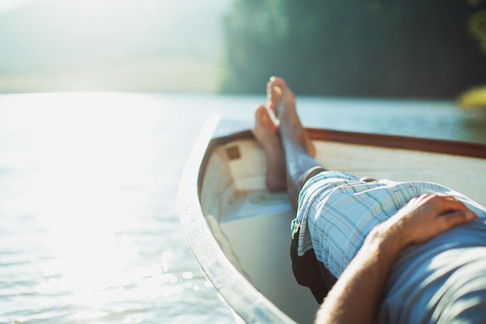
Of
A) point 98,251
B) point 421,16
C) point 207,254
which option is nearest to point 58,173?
point 98,251

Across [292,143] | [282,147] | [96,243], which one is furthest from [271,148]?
[96,243]

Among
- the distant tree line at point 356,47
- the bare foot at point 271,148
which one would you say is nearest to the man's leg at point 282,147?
the bare foot at point 271,148

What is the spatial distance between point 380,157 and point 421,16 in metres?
18.3

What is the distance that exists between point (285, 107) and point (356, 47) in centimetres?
1899

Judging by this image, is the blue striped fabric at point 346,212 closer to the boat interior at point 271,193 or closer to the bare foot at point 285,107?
the boat interior at point 271,193

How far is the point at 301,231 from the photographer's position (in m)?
1.17

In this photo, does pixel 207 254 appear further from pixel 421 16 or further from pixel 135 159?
pixel 421 16

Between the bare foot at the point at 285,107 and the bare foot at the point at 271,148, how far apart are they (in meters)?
0.06

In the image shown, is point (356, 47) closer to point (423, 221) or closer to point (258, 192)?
point (258, 192)

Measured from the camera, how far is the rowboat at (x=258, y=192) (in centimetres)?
132

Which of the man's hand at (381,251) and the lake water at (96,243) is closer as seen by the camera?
the man's hand at (381,251)

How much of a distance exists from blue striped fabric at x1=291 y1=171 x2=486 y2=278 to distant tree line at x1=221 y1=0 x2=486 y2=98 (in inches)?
650

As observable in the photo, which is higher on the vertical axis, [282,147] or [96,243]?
[282,147]

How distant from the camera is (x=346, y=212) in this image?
1065 millimetres
